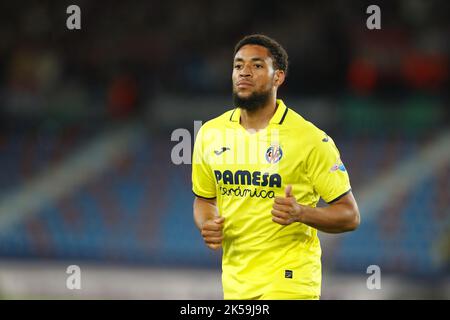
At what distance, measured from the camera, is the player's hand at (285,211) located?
15.3 feet

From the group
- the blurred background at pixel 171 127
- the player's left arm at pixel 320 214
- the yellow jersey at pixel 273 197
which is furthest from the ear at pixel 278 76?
the blurred background at pixel 171 127

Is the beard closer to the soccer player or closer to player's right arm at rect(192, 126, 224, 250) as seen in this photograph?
the soccer player

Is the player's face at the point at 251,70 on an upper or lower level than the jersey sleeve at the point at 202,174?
upper

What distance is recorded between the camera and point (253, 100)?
510cm

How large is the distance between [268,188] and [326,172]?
13.0 inches

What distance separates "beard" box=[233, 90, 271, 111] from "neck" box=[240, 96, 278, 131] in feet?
0.12

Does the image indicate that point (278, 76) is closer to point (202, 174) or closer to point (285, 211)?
point (202, 174)

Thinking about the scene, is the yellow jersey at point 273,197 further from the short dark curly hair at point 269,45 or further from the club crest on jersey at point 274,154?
the short dark curly hair at point 269,45

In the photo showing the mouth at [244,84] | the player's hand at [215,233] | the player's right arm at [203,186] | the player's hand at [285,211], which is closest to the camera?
the player's hand at [285,211]

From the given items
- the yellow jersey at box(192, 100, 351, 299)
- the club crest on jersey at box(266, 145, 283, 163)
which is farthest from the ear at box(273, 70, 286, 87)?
the club crest on jersey at box(266, 145, 283, 163)

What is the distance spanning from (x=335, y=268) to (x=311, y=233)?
588 centimetres

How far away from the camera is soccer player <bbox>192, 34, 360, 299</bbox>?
16.3ft

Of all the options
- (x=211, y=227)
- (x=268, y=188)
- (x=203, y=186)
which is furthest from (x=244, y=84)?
(x=211, y=227)
